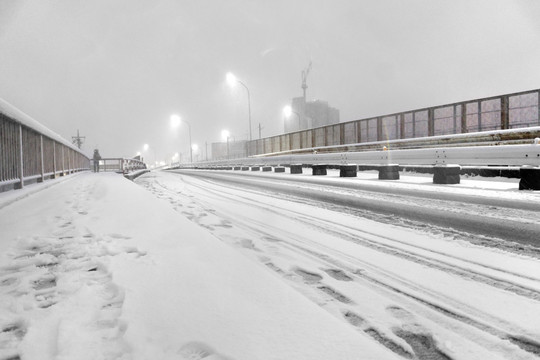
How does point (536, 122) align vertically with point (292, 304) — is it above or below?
above

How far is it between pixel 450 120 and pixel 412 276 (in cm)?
1670

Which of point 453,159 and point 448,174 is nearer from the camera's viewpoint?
point 448,174

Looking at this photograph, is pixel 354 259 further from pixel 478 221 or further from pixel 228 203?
pixel 228 203

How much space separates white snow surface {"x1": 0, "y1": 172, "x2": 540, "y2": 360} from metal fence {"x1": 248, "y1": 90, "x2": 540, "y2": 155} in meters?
Result: 13.9

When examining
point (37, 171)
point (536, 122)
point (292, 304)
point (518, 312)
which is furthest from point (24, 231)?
point (536, 122)

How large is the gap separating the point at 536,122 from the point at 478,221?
13229 millimetres

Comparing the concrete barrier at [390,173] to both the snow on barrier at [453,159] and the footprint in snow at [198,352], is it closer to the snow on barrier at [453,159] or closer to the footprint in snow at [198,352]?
the snow on barrier at [453,159]

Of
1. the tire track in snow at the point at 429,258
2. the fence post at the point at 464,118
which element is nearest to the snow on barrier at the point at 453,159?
the tire track in snow at the point at 429,258

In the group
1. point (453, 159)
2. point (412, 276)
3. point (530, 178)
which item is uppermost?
point (453, 159)

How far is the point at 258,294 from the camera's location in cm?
189

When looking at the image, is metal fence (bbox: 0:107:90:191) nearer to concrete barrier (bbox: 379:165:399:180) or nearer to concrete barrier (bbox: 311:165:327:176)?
concrete barrier (bbox: 379:165:399:180)

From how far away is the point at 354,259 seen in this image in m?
2.88

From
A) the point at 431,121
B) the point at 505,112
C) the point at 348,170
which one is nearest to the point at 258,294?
the point at 348,170

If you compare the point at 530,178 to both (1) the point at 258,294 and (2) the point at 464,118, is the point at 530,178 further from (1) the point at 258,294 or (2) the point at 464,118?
(2) the point at 464,118
